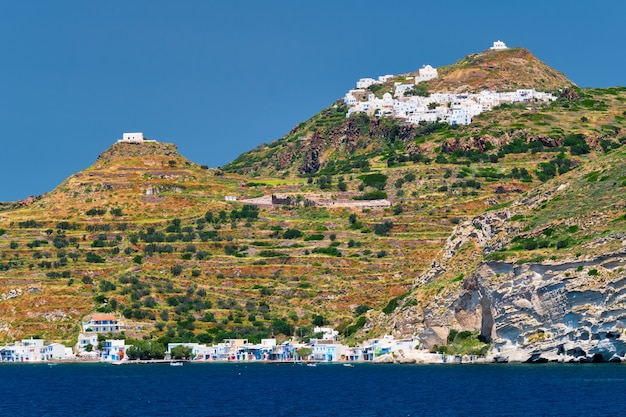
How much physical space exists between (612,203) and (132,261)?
68.5 meters

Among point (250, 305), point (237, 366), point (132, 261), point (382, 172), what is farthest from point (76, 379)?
point (382, 172)

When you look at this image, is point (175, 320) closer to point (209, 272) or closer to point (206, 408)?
point (209, 272)

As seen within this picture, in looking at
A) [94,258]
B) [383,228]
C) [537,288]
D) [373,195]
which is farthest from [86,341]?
[373,195]

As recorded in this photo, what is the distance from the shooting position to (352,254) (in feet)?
527

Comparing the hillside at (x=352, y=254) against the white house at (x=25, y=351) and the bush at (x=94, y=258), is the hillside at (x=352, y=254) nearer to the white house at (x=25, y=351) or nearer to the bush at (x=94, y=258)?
the bush at (x=94, y=258)

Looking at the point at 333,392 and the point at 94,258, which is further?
the point at 94,258

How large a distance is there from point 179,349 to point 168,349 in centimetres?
304

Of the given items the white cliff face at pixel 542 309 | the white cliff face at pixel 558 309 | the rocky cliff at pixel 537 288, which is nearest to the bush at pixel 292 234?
the rocky cliff at pixel 537 288

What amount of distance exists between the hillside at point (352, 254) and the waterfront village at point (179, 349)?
8.08ft

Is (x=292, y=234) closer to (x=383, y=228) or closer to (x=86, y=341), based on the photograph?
(x=383, y=228)

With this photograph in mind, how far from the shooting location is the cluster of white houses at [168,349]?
135m

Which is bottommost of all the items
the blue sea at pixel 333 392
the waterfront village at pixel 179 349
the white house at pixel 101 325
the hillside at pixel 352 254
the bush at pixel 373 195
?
the blue sea at pixel 333 392

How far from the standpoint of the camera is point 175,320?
146m

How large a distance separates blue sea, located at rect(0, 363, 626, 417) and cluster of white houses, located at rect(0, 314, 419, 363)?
10251mm
